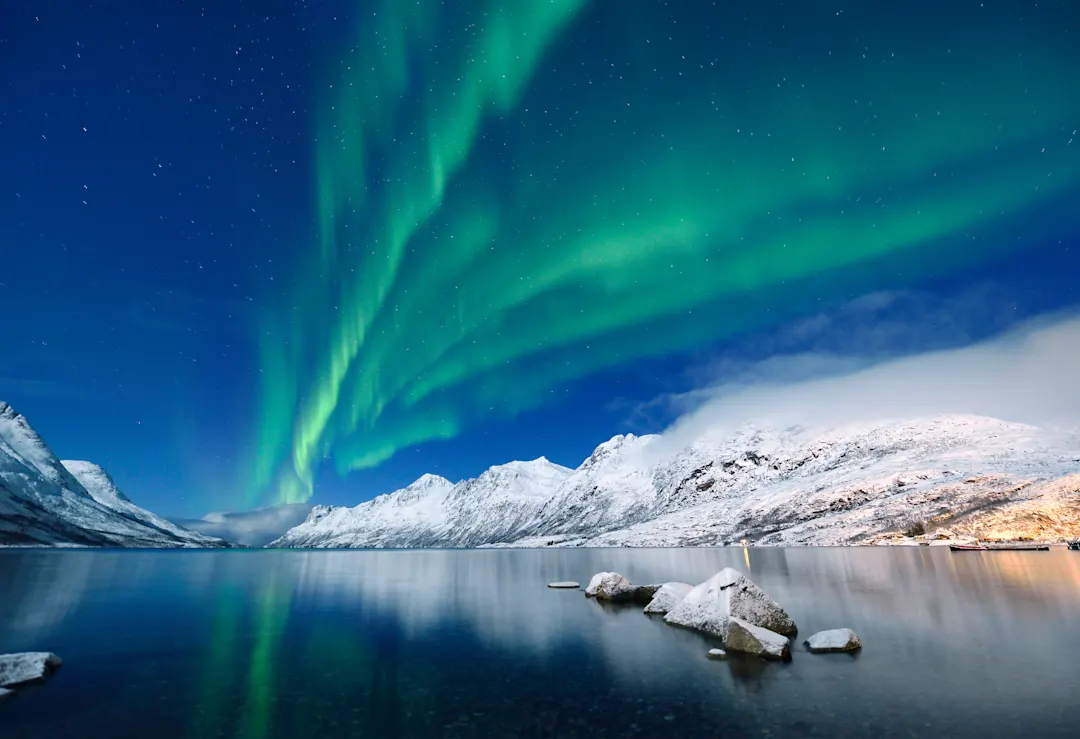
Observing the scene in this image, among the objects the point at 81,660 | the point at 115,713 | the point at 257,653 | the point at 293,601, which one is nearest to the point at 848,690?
the point at 115,713

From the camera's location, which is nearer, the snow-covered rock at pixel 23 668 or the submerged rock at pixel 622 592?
the snow-covered rock at pixel 23 668

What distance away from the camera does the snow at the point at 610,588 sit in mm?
51500

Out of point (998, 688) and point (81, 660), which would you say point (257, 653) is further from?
point (998, 688)

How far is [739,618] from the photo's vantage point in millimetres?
31047

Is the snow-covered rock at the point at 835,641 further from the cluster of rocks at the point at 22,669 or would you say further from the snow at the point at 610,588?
the cluster of rocks at the point at 22,669

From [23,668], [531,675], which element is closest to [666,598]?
[531,675]

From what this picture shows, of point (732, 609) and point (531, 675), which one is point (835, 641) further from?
point (531, 675)

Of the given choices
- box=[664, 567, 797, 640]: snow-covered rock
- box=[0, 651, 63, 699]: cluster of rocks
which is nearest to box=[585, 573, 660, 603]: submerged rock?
box=[664, 567, 797, 640]: snow-covered rock

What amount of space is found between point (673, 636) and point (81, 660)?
32.4 m

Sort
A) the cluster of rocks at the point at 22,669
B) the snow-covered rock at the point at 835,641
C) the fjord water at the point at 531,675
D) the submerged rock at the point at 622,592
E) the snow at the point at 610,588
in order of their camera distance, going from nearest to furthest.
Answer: the fjord water at the point at 531,675, the cluster of rocks at the point at 22,669, the snow-covered rock at the point at 835,641, the submerged rock at the point at 622,592, the snow at the point at 610,588

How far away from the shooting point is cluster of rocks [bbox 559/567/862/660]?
27498 millimetres

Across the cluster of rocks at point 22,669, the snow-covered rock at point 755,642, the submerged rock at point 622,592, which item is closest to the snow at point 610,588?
the submerged rock at point 622,592

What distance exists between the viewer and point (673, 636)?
33.3 meters

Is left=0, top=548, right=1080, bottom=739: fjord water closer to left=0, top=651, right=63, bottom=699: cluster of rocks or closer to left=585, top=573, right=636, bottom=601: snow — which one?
left=0, top=651, right=63, bottom=699: cluster of rocks
